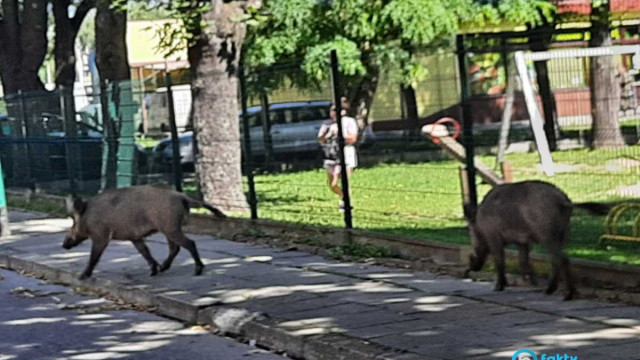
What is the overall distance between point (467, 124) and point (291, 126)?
16.4ft

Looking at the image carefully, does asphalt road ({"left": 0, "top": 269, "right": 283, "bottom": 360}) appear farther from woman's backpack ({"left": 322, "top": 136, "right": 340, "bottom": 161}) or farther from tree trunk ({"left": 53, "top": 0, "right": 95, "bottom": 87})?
tree trunk ({"left": 53, "top": 0, "right": 95, "bottom": 87})

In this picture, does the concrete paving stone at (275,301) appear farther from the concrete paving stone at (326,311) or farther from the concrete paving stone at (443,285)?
the concrete paving stone at (443,285)

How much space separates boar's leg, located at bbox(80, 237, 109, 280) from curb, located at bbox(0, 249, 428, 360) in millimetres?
79

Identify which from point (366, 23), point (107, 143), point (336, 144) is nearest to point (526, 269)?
point (336, 144)

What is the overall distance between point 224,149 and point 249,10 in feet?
6.77

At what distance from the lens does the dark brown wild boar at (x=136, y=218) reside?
→ 12930 millimetres

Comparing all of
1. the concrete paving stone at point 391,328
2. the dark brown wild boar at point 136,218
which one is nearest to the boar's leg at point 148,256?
the dark brown wild boar at point 136,218

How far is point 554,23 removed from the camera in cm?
2850

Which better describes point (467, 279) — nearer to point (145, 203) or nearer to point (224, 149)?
point (145, 203)

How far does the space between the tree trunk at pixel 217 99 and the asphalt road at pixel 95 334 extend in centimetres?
540

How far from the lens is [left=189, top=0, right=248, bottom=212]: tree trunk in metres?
18.3

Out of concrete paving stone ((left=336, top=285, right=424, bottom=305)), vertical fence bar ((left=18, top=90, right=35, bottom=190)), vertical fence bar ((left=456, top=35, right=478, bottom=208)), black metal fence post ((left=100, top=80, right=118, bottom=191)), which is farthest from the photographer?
vertical fence bar ((left=18, top=90, right=35, bottom=190))

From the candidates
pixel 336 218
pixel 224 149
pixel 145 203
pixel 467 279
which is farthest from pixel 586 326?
pixel 224 149

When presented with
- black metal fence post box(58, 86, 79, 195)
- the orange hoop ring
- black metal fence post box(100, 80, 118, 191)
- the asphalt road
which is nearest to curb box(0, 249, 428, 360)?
the asphalt road
